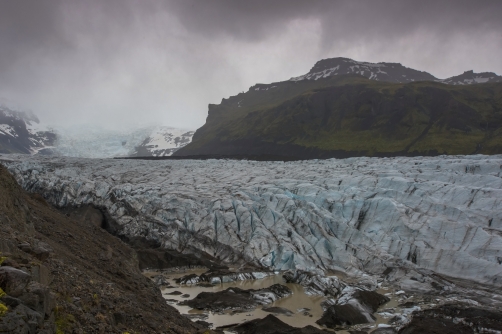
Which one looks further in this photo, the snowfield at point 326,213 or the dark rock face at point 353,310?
the snowfield at point 326,213

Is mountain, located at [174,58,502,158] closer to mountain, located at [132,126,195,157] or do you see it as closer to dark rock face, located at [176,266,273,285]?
mountain, located at [132,126,195,157]

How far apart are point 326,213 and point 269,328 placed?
16.3m

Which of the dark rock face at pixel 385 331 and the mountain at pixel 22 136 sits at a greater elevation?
the mountain at pixel 22 136

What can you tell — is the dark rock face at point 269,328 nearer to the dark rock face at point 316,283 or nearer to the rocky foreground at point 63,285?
the rocky foreground at point 63,285

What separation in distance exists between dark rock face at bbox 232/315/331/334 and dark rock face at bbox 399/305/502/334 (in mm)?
4226

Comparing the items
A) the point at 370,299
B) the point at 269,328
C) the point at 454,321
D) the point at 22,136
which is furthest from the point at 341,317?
the point at 22,136

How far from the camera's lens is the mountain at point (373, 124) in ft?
313

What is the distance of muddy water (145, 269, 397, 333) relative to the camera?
18.1 m

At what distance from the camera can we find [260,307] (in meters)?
19.9

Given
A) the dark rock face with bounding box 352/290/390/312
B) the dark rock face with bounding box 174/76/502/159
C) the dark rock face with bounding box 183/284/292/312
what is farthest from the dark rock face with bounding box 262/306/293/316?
the dark rock face with bounding box 174/76/502/159

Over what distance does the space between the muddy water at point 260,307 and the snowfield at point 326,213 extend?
3228 millimetres

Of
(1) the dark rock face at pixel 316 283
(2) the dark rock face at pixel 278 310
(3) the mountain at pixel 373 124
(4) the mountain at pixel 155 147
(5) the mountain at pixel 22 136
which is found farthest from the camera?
(4) the mountain at pixel 155 147

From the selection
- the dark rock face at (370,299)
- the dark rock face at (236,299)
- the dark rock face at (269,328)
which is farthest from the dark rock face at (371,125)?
the dark rock face at (269,328)

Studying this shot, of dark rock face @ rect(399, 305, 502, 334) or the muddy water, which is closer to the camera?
dark rock face @ rect(399, 305, 502, 334)
